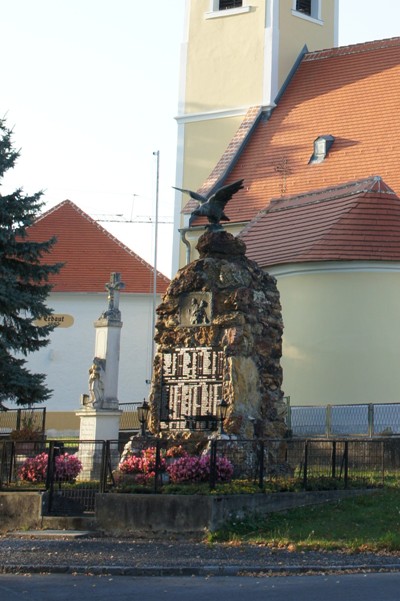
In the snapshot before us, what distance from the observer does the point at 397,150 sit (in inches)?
1375

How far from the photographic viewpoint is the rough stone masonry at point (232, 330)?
18.5m

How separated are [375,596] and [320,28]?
110ft

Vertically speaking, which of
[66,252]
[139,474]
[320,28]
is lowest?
[139,474]

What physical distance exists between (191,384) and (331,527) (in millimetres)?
4006

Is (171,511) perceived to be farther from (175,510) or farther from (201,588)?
(201,588)

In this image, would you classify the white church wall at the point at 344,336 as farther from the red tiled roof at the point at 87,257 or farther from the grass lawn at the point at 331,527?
the red tiled roof at the point at 87,257

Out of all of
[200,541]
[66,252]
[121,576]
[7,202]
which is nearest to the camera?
[121,576]

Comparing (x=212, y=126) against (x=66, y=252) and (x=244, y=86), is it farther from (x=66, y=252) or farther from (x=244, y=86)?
(x=66, y=252)

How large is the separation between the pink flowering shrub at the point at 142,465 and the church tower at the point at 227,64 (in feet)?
73.9

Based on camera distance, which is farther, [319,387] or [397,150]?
[397,150]

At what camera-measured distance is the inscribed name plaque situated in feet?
60.7

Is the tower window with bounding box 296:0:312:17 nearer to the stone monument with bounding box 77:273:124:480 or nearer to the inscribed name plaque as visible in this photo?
the stone monument with bounding box 77:273:124:480

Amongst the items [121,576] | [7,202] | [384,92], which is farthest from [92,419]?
[384,92]

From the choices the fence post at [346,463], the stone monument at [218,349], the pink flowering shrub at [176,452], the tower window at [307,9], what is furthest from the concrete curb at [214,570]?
the tower window at [307,9]
